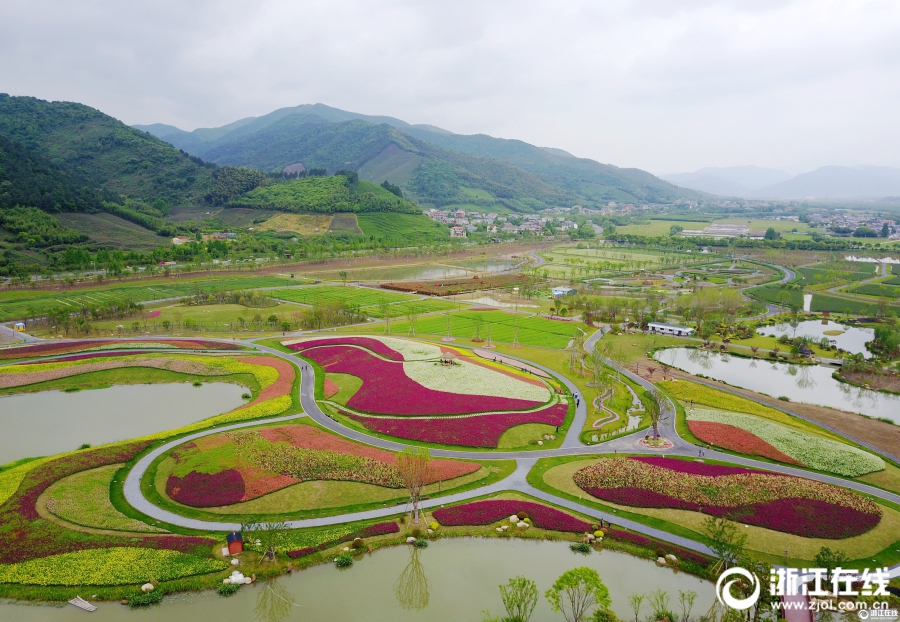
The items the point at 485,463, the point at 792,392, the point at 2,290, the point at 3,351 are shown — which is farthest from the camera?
the point at 2,290

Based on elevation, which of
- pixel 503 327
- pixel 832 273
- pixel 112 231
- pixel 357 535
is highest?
pixel 112 231

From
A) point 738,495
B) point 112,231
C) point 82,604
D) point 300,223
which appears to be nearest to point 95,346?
point 82,604

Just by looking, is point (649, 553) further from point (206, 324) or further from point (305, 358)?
point (206, 324)

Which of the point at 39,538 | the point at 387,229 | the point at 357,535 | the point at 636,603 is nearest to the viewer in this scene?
the point at 636,603

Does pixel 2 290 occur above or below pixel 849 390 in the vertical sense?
above

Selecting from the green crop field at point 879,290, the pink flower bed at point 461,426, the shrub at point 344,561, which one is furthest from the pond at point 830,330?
the shrub at point 344,561

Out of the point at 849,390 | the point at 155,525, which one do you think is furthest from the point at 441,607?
the point at 849,390

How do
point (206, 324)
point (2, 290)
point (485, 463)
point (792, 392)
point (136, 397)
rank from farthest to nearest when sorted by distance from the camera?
point (2, 290)
point (206, 324)
point (792, 392)
point (136, 397)
point (485, 463)

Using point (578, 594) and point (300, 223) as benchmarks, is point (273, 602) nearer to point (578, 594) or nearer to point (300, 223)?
point (578, 594)
